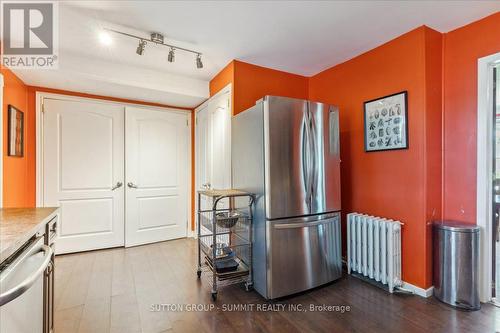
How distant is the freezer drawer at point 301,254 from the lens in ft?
7.07

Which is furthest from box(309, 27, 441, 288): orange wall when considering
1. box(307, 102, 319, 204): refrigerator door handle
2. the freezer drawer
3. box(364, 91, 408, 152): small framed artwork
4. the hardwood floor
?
box(307, 102, 319, 204): refrigerator door handle

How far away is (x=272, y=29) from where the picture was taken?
7.54 ft

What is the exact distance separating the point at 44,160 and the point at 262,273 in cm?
322

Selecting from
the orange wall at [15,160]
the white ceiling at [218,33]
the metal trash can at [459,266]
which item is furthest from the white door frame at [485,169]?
the orange wall at [15,160]

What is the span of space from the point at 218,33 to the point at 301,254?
88.3 inches

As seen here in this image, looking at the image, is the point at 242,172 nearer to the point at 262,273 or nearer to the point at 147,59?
the point at 262,273

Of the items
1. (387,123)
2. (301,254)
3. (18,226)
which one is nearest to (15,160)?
(18,226)

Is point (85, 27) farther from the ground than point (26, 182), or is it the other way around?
point (85, 27)

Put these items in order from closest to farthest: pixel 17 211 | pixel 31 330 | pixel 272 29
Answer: pixel 31 330
pixel 17 211
pixel 272 29

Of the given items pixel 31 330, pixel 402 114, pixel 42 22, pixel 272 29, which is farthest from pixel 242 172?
pixel 42 22

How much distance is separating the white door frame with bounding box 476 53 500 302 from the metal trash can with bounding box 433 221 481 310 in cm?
15

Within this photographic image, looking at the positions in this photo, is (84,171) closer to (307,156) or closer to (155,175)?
(155,175)

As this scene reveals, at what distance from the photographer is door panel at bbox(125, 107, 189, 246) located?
12.4ft

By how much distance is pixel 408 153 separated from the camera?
2328mm
